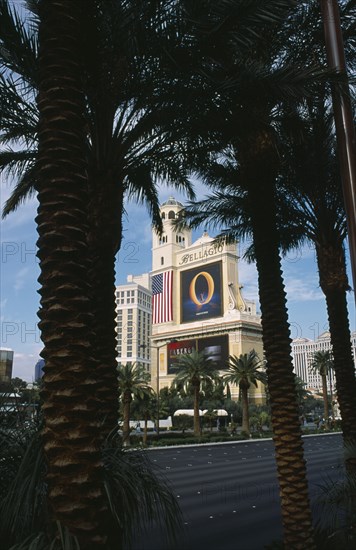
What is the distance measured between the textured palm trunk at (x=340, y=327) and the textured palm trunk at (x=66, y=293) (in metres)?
7.94

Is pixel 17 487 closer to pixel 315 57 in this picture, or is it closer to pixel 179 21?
pixel 179 21

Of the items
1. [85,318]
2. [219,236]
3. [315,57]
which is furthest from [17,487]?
[219,236]

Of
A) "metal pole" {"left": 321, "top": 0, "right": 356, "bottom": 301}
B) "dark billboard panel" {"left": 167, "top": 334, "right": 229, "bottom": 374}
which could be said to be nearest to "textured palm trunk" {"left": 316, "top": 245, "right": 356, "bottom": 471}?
"metal pole" {"left": 321, "top": 0, "right": 356, "bottom": 301}

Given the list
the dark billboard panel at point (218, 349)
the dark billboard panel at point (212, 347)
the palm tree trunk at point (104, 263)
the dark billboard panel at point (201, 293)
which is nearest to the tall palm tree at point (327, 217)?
the palm tree trunk at point (104, 263)

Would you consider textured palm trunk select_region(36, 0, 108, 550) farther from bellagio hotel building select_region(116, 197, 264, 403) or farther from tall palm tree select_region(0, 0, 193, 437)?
bellagio hotel building select_region(116, 197, 264, 403)

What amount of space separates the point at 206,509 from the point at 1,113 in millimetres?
11104

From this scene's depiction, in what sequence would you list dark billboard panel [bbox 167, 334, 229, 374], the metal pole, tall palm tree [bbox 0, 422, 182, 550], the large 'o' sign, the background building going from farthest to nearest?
1. the large 'o' sign
2. dark billboard panel [bbox 167, 334, 229, 374]
3. the background building
4. the metal pole
5. tall palm tree [bbox 0, 422, 182, 550]

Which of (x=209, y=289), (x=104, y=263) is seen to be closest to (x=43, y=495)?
(x=104, y=263)

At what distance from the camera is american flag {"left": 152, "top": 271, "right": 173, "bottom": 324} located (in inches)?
5039

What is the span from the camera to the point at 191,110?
26.3 feet

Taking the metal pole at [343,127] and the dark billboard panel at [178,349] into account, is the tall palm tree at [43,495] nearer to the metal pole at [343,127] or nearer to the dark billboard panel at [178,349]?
the metal pole at [343,127]

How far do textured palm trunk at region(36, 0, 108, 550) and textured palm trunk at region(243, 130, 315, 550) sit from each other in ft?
14.4

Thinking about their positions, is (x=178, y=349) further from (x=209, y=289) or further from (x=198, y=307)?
(x=209, y=289)

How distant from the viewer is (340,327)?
1130cm
